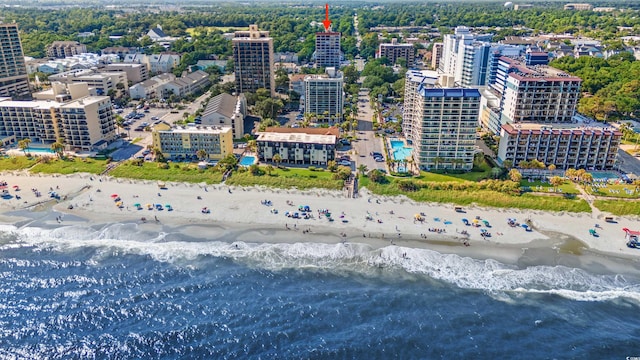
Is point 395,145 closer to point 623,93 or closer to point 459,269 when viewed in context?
point 459,269

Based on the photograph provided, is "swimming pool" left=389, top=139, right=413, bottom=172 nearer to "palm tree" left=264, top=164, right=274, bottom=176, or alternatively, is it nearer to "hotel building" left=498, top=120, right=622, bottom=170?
"hotel building" left=498, top=120, right=622, bottom=170

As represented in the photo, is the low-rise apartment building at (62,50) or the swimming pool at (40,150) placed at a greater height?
the low-rise apartment building at (62,50)

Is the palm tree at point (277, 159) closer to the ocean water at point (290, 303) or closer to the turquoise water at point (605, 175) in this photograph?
the ocean water at point (290, 303)

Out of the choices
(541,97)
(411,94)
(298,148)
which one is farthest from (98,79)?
(541,97)

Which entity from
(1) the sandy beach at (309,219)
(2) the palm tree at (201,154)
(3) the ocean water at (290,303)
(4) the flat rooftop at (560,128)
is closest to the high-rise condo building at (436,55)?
(4) the flat rooftop at (560,128)

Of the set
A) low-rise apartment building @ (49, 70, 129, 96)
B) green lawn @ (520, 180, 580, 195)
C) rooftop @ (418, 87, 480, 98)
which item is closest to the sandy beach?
green lawn @ (520, 180, 580, 195)

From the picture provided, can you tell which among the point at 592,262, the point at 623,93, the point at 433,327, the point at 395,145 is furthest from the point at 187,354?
the point at 623,93
